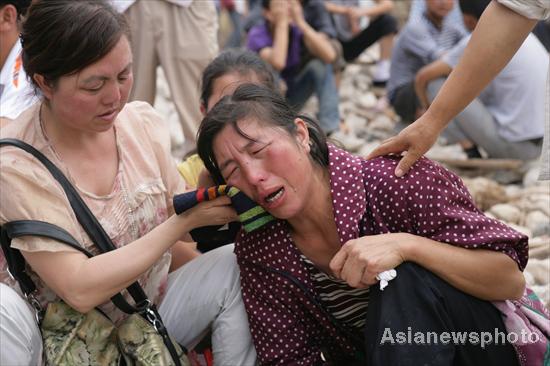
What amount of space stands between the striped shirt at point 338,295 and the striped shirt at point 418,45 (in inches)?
179

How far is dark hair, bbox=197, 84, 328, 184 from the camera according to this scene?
7.35ft

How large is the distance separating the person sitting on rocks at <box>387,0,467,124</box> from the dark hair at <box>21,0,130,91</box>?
4.57 metres

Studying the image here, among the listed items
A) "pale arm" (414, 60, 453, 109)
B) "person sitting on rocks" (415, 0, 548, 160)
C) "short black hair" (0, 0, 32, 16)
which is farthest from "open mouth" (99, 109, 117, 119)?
"pale arm" (414, 60, 453, 109)

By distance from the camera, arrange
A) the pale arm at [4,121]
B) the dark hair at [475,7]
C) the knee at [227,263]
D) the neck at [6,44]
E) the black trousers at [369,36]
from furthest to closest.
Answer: the black trousers at [369,36] < the dark hair at [475,7] < the neck at [6,44] < the pale arm at [4,121] < the knee at [227,263]

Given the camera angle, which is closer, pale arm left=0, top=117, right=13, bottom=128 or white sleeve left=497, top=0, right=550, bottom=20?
white sleeve left=497, top=0, right=550, bottom=20

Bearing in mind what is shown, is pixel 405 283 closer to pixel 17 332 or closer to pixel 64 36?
pixel 17 332

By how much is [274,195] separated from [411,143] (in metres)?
0.44

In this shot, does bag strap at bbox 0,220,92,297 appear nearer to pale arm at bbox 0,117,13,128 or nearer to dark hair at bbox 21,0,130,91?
dark hair at bbox 21,0,130,91

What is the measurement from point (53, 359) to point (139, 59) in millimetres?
2681

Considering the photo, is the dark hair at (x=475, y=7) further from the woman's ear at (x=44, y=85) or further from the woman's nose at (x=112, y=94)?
the woman's ear at (x=44, y=85)

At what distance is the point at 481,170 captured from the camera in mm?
5504

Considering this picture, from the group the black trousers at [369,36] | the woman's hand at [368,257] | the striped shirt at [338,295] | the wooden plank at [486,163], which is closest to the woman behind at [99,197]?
the striped shirt at [338,295]

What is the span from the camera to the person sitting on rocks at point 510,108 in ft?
17.1

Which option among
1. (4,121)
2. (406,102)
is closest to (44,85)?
(4,121)
